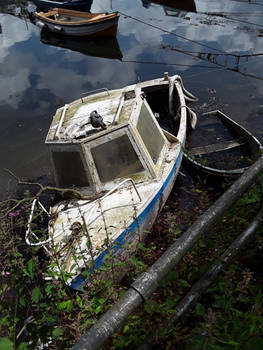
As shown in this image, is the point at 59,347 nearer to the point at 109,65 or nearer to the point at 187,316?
the point at 187,316

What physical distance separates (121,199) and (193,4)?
28921 millimetres

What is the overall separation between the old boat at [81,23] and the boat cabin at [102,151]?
55.0 ft

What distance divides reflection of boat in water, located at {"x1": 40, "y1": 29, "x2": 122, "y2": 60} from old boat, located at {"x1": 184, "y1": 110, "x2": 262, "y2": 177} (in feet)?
36.5

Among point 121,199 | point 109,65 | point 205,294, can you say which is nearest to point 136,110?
point 121,199

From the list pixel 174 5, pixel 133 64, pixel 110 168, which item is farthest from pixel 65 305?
pixel 174 5

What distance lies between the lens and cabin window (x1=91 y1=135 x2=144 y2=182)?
236 inches

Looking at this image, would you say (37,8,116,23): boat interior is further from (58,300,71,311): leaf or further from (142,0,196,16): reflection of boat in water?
(58,300,71,311): leaf

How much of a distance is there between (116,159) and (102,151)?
34 cm

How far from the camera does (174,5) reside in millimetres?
29266

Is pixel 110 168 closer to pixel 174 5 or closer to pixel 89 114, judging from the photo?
pixel 89 114

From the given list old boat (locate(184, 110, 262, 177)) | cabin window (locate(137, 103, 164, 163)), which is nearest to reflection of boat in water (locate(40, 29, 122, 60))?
old boat (locate(184, 110, 262, 177))

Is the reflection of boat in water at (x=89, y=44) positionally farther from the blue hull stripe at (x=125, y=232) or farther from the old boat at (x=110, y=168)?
the blue hull stripe at (x=125, y=232)

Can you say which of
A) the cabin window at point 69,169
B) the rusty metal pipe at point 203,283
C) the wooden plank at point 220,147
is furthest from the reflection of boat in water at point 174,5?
the rusty metal pipe at point 203,283

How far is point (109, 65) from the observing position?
61.9 ft
